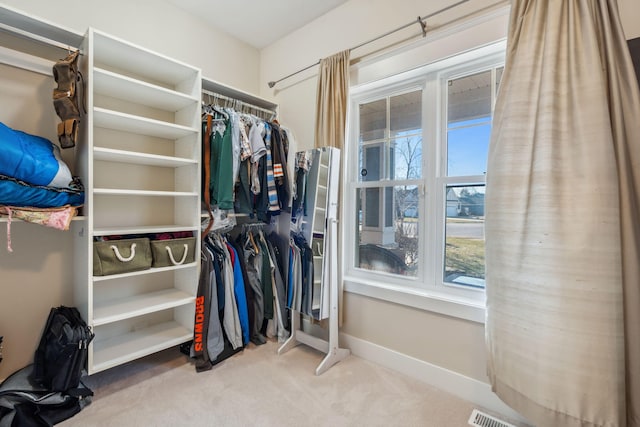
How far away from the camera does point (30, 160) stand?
4.86 ft

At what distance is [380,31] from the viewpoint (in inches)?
83.3

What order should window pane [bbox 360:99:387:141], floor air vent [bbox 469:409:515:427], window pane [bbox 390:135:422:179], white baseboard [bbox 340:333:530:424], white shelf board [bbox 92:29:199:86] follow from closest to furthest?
floor air vent [bbox 469:409:515:427] → white baseboard [bbox 340:333:530:424] → white shelf board [bbox 92:29:199:86] → window pane [bbox 390:135:422:179] → window pane [bbox 360:99:387:141]

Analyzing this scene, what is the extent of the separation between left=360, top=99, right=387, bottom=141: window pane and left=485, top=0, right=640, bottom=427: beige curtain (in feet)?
3.17

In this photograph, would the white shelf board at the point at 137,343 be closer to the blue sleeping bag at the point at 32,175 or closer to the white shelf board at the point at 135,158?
the blue sleeping bag at the point at 32,175

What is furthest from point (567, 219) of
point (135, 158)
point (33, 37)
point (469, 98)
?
point (33, 37)

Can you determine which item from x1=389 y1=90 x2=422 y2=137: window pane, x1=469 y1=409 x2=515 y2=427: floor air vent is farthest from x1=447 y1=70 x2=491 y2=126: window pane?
x1=469 y1=409 x2=515 y2=427: floor air vent

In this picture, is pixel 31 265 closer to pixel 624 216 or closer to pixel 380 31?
pixel 380 31

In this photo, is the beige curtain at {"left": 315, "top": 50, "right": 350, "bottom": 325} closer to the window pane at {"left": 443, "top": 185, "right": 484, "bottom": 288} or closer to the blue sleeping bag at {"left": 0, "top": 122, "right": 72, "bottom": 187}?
the window pane at {"left": 443, "top": 185, "right": 484, "bottom": 288}

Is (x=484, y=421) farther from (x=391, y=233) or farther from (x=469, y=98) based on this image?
(x=469, y=98)

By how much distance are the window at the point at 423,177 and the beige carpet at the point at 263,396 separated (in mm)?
625

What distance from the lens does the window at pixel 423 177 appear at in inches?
75.3

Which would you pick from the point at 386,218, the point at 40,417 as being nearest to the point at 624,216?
the point at 386,218

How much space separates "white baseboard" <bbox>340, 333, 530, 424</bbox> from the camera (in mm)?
1675

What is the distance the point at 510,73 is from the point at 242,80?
2324 mm
